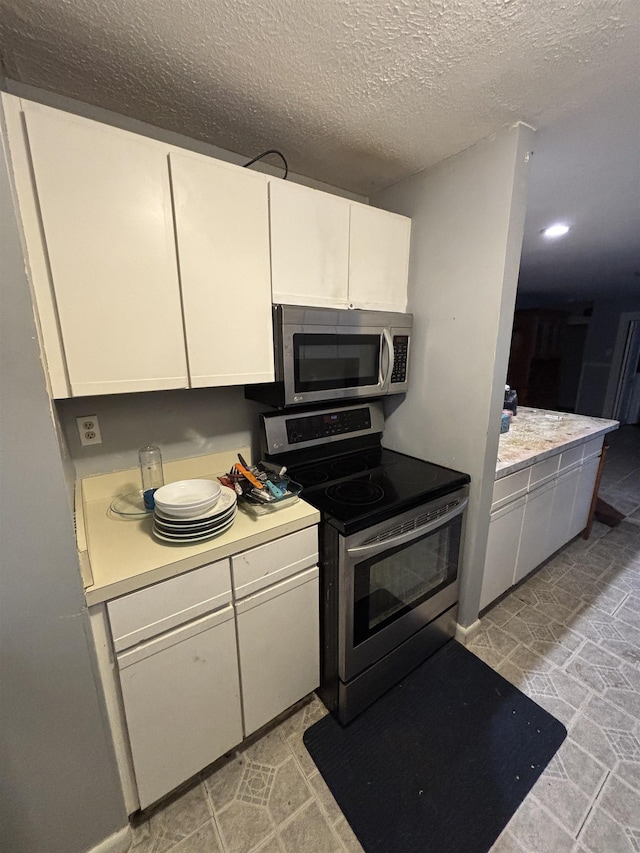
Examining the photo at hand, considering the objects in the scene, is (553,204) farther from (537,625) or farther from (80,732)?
(80,732)

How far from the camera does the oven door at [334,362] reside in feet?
4.55

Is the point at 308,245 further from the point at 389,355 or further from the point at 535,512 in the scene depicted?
the point at 535,512

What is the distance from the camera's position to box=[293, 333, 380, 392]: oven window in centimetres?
141

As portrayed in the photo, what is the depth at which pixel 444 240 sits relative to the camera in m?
1.55

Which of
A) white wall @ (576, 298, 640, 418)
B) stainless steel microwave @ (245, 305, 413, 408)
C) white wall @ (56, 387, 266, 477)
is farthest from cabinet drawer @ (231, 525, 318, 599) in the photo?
white wall @ (576, 298, 640, 418)

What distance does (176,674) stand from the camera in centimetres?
107

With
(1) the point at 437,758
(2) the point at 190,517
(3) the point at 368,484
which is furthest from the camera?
(3) the point at 368,484

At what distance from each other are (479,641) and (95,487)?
6.57ft

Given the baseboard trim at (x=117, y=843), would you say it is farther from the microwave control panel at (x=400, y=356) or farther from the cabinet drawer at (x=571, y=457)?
the cabinet drawer at (x=571, y=457)

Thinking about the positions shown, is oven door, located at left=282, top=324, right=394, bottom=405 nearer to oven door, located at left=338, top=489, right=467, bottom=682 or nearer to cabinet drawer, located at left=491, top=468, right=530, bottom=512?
oven door, located at left=338, top=489, right=467, bottom=682

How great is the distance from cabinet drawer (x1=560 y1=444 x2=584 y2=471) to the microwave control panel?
1.24m

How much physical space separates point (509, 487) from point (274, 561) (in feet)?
4.20

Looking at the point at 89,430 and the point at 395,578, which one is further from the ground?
the point at 89,430

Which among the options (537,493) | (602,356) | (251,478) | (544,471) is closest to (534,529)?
(537,493)
